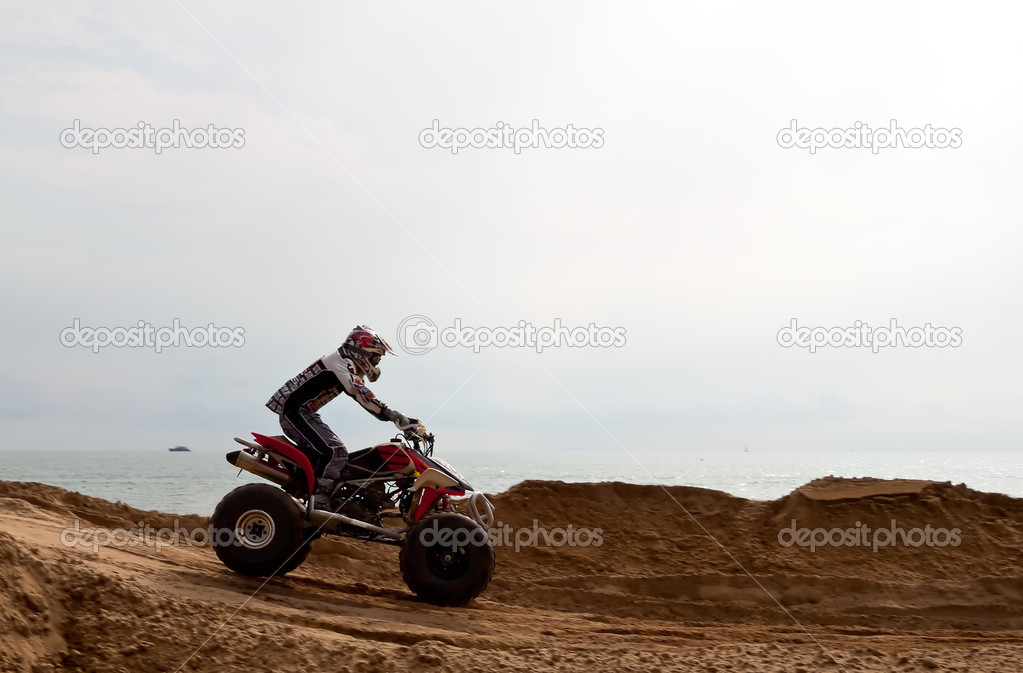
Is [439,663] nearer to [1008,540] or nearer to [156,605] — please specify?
[156,605]

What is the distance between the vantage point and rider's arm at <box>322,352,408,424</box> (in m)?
9.48

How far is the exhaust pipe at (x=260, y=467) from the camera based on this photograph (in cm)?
956

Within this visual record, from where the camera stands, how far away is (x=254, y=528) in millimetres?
9227

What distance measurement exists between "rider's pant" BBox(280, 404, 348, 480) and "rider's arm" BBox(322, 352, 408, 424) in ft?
1.70

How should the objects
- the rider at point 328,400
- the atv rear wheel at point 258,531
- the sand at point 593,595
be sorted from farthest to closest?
1. the rider at point 328,400
2. the atv rear wheel at point 258,531
3. the sand at point 593,595

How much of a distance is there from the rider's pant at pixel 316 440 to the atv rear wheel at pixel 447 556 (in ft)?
4.03

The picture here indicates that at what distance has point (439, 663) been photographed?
257 inches

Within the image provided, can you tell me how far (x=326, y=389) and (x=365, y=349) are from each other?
631 mm
